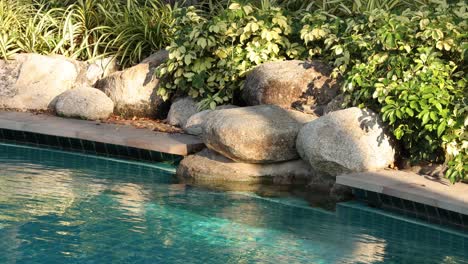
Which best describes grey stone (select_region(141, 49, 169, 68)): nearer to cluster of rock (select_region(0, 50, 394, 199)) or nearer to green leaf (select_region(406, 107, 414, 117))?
cluster of rock (select_region(0, 50, 394, 199))

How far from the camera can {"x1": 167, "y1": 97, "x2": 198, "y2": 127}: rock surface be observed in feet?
36.4

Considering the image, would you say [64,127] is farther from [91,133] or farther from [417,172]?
[417,172]

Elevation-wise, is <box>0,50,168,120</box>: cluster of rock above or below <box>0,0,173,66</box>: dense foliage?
below

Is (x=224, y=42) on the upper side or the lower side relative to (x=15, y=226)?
upper

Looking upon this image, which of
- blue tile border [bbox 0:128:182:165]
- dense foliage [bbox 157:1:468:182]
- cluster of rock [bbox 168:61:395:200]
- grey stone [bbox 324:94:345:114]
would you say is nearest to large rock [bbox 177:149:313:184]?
cluster of rock [bbox 168:61:395:200]

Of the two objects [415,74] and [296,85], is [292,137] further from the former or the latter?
[415,74]

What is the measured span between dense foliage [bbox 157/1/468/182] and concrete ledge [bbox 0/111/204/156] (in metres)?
0.82

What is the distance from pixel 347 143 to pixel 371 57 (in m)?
1.10

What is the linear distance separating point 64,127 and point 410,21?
3901 mm

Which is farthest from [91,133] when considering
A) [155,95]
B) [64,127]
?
[155,95]

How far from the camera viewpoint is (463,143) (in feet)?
27.2

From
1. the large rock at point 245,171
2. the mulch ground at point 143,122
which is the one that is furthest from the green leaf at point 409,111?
the mulch ground at point 143,122

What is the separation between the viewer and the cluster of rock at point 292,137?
28.8ft

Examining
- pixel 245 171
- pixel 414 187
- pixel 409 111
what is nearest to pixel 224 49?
pixel 245 171
